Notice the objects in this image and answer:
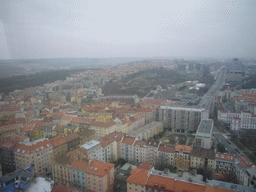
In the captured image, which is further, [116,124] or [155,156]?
[116,124]

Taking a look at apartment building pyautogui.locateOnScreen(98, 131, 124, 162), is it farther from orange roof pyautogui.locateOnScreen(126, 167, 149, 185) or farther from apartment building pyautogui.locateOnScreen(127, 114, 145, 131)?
apartment building pyautogui.locateOnScreen(127, 114, 145, 131)

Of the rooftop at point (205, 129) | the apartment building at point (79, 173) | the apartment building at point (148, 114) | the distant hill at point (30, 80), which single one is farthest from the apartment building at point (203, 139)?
the distant hill at point (30, 80)

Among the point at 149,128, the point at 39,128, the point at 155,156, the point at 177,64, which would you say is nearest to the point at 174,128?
the point at 149,128

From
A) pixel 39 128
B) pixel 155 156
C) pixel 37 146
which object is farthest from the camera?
pixel 39 128

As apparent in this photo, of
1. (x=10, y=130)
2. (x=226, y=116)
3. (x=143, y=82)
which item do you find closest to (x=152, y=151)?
(x=10, y=130)

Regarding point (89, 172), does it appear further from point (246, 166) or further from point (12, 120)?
point (12, 120)

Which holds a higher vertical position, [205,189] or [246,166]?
[205,189]

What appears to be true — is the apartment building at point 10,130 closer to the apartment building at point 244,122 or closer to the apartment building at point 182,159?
the apartment building at point 182,159

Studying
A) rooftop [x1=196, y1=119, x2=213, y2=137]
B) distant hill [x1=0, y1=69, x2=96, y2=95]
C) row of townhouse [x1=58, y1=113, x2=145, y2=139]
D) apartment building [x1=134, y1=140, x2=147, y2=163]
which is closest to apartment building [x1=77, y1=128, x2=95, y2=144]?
row of townhouse [x1=58, y1=113, x2=145, y2=139]
